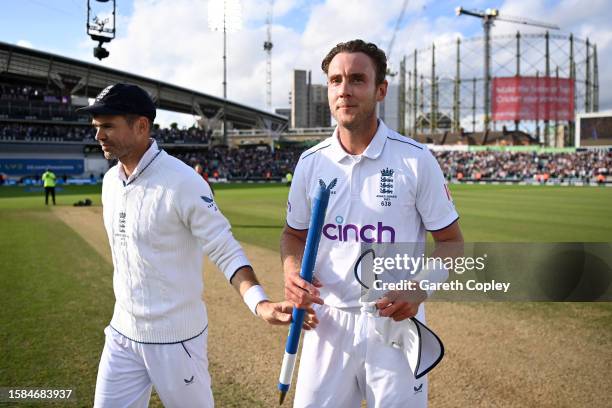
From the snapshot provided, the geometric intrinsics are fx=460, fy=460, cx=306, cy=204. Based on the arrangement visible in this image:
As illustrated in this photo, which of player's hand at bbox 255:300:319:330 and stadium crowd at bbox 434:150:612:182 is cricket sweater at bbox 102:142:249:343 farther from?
stadium crowd at bbox 434:150:612:182

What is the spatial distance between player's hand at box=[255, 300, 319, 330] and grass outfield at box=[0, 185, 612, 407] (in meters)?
2.25

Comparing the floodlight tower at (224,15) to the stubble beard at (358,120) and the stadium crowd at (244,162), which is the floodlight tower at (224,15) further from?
the stubble beard at (358,120)

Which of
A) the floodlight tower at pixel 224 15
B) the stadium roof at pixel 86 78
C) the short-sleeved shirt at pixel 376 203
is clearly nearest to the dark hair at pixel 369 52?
the short-sleeved shirt at pixel 376 203

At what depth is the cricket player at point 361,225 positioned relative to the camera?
8.05ft

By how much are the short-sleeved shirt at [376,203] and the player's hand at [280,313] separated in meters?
0.21

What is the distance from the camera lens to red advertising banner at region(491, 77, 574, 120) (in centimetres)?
6819

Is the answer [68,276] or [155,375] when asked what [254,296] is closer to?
[155,375]

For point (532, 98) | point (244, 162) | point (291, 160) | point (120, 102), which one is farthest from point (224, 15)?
point (532, 98)

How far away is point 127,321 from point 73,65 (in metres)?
61.8

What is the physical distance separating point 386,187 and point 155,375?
70.7 inches

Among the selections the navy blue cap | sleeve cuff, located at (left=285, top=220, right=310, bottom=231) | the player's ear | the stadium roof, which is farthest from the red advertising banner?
the navy blue cap

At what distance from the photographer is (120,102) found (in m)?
2.79

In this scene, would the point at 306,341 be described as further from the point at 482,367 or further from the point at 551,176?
the point at 551,176

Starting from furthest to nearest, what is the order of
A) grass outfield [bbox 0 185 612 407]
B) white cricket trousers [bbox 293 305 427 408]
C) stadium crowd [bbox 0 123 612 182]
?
1. stadium crowd [bbox 0 123 612 182]
2. grass outfield [bbox 0 185 612 407]
3. white cricket trousers [bbox 293 305 427 408]
